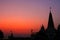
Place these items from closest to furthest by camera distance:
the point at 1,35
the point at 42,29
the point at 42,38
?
the point at 42,38 → the point at 42,29 → the point at 1,35

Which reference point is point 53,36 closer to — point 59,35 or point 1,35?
point 59,35

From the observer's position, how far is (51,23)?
129 m

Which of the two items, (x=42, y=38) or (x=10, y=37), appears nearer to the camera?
(x=42, y=38)

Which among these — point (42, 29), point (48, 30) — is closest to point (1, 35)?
point (42, 29)

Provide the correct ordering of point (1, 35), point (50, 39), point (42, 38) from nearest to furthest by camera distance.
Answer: point (42, 38) → point (50, 39) → point (1, 35)

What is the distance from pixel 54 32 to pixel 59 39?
5261mm

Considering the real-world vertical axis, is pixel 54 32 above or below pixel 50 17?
below

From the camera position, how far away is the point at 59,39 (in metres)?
127

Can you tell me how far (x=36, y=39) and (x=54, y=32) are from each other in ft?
47.7

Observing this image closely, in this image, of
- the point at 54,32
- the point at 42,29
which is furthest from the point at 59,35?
the point at 42,29

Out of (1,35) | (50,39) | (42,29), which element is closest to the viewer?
(50,39)

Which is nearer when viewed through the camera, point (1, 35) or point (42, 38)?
point (42, 38)

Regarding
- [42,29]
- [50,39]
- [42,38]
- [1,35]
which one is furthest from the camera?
[1,35]

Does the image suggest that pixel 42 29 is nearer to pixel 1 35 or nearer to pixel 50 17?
pixel 50 17
